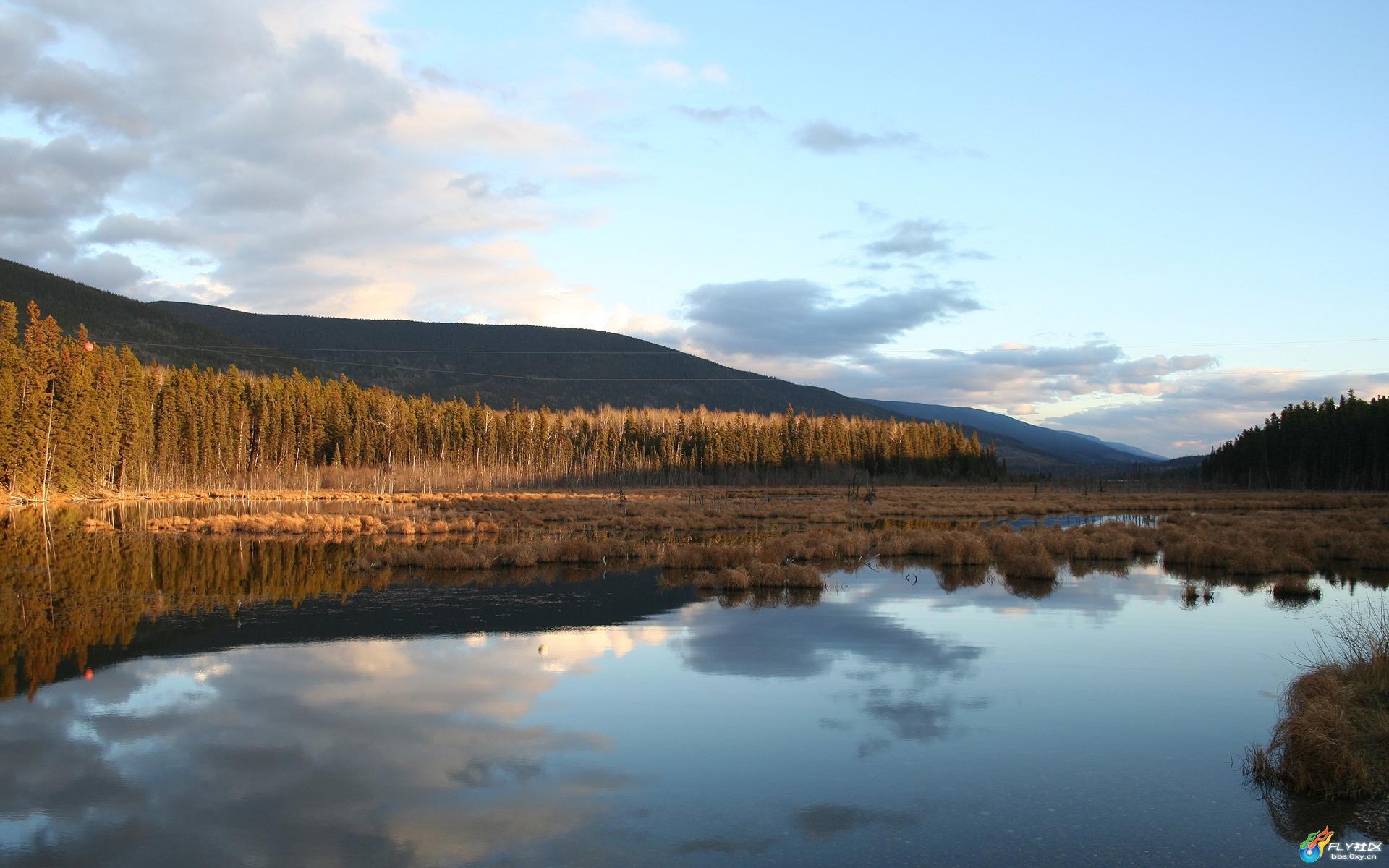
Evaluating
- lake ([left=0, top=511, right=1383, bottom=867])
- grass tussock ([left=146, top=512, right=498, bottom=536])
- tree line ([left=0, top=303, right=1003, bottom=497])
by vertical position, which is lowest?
grass tussock ([left=146, top=512, right=498, bottom=536])

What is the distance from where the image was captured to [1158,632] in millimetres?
16594

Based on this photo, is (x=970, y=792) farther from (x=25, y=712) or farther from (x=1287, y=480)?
(x=1287, y=480)

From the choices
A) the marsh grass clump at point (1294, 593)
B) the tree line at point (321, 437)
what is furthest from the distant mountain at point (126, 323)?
the marsh grass clump at point (1294, 593)

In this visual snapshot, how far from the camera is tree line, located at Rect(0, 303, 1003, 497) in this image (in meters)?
56.5

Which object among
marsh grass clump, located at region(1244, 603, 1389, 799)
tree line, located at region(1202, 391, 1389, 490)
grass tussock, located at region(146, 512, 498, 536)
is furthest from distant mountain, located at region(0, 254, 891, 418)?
marsh grass clump, located at region(1244, 603, 1389, 799)

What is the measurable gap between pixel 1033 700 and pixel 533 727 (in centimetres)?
655

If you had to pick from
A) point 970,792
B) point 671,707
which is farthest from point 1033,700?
point 671,707

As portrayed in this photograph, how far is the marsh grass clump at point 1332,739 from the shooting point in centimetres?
857

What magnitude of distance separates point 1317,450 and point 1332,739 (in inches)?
3890

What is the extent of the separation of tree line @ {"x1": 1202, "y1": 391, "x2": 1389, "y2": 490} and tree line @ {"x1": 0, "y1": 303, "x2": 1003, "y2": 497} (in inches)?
1149

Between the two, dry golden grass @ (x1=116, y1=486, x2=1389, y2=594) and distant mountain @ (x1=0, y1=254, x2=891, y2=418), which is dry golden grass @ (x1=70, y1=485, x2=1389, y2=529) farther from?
distant mountain @ (x1=0, y1=254, x2=891, y2=418)

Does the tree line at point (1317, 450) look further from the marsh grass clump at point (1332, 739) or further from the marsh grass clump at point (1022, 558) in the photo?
the marsh grass clump at point (1332, 739)

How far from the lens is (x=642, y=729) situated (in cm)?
1071

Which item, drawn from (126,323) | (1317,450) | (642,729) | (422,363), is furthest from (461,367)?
(642,729)
